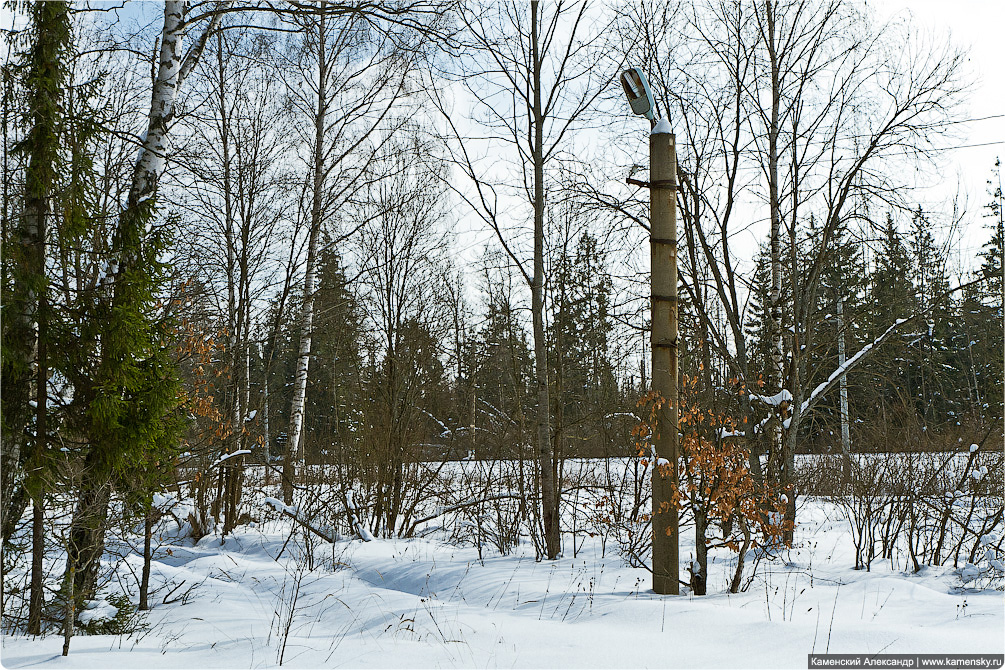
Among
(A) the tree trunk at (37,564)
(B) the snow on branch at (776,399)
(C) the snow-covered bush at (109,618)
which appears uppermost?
(B) the snow on branch at (776,399)

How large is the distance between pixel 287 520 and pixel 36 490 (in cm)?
614

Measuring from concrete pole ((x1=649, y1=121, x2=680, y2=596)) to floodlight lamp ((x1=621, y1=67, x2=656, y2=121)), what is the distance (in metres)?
0.22

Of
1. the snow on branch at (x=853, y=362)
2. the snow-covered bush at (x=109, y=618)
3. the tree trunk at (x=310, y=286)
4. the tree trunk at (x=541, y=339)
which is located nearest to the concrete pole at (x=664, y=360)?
the tree trunk at (x=541, y=339)

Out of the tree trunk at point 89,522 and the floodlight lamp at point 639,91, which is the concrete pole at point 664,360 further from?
the tree trunk at point 89,522

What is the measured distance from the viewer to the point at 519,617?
4867mm

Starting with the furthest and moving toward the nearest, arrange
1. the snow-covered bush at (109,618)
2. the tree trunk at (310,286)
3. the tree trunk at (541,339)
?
the tree trunk at (310,286), the tree trunk at (541,339), the snow-covered bush at (109,618)

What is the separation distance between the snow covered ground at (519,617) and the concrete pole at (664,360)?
12.2 inches

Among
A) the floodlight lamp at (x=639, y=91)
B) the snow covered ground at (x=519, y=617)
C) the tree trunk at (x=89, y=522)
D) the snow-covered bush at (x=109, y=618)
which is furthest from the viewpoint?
the floodlight lamp at (x=639, y=91)

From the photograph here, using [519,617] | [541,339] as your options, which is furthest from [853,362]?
[519,617]

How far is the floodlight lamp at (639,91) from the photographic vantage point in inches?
221

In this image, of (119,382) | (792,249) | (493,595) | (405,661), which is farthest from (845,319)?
(119,382)

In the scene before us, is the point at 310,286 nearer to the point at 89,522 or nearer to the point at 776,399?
the point at 89,522

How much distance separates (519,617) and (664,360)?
216cm

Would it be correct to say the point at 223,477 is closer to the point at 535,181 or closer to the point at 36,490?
the point at 36,490
